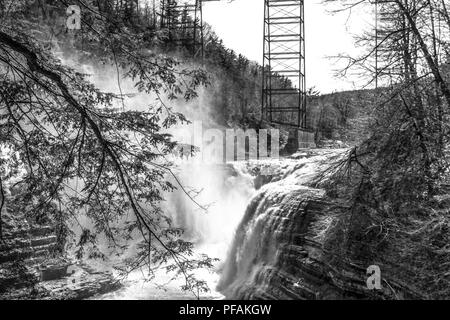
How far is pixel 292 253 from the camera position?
26.3ft

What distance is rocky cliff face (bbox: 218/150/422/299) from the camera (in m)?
6.83

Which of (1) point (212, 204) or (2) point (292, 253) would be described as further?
(1) point (212, 204)

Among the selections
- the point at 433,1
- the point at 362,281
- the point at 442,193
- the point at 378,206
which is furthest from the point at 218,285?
the point at 433,1

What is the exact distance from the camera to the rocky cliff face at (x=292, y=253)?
6.83m

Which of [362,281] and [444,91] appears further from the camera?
[362,281]

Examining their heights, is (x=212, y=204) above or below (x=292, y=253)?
below

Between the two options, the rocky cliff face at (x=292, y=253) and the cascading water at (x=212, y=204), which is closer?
the rocky cliff face at (x=292, y=253)

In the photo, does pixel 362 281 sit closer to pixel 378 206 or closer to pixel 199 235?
pixel 378 206

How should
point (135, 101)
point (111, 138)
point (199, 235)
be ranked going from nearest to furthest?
point (111, 138) < point (199, 235) < point (135, 101)

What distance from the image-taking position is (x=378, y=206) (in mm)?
6352

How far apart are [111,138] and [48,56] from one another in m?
1.34

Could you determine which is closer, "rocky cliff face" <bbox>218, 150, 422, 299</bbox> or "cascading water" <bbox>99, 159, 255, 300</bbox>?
"rocky cliff face" <bbox>218, 150, 422, 299</bbox>

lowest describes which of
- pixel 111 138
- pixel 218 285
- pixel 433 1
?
pixel 218 285
